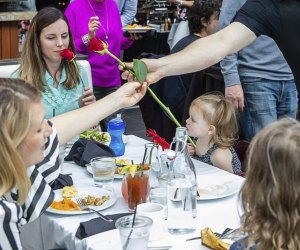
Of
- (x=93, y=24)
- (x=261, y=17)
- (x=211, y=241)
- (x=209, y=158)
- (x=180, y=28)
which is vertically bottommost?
(x=209, y=158)

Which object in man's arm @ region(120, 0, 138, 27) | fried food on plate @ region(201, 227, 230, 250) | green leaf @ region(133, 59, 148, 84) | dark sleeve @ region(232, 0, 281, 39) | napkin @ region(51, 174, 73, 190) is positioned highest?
dark sleeve @ region(232, 0, 281, 39)

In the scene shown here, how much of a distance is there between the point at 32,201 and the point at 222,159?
121 centimetres

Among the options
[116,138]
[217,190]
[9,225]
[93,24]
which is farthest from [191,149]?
[93,24]

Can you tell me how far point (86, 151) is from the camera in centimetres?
A: 278

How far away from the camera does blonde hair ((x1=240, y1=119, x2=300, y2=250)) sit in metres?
1.53

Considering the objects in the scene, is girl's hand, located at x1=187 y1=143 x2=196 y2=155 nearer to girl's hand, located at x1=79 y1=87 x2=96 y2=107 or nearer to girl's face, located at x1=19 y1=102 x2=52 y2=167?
girl's hand, located at x1=79 y1=87 x2=96 y2=107

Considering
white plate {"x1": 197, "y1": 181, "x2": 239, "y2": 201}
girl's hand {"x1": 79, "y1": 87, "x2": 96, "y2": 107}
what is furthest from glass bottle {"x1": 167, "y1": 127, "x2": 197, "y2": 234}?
girl's hand {"x1": 79, "y1": 87, "x2": 96, "y2": 107}

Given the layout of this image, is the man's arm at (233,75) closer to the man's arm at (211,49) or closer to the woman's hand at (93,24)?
the man's arm at (211,49)

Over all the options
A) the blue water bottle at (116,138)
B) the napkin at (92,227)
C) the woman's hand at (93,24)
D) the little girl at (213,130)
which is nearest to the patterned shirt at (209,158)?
the little girl at (213,130)

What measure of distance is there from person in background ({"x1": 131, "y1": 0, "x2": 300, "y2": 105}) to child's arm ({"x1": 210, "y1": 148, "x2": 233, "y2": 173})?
1.37ft

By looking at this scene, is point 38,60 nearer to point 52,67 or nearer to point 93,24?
point 52,67

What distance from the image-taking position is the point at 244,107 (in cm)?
369

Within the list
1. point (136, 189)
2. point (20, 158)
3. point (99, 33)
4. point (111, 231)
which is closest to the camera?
point (20, 158)

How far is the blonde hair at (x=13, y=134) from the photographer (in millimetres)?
1726
